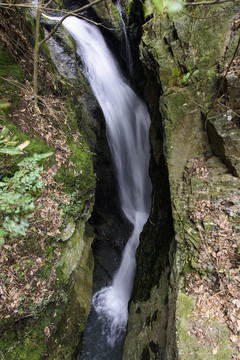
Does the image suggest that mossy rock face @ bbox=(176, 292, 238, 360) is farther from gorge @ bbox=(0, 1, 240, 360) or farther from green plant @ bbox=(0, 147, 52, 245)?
green plant @ bbox=(0, 147, 52, 245)

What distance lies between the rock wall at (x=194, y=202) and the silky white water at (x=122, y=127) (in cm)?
201

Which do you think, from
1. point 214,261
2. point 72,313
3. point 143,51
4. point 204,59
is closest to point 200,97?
point 204,59

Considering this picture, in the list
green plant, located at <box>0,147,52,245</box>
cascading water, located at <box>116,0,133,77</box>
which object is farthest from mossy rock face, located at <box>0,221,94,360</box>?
cascading water, located at <box>116,0,133,77</box>

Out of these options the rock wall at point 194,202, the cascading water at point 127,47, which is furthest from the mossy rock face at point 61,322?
the cascading water at point 127,47

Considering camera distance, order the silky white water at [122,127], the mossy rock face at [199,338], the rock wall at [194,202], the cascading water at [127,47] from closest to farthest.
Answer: the mossy rock face at [199,338] < the rock wall at [194,202] < the silky white water at [122,127] < the cascading water at [127,47]

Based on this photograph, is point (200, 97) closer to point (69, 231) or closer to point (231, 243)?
point (231, 243)

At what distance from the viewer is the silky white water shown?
6.95m

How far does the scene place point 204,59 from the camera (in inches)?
166

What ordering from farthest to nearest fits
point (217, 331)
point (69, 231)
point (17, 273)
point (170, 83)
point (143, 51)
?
point (143, 51) → point (170, 83) → point (69, 231) → point (17, 273) → point (217, 331)

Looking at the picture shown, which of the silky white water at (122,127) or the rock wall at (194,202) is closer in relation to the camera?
the rock wall at (194,202)

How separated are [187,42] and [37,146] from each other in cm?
432

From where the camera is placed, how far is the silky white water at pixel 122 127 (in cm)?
695

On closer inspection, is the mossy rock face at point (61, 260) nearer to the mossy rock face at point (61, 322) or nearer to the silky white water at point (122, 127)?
the mossy rock face at point (61, 322)

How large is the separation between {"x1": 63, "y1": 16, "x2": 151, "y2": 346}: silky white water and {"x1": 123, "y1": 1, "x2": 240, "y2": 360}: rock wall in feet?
6.58
